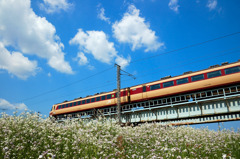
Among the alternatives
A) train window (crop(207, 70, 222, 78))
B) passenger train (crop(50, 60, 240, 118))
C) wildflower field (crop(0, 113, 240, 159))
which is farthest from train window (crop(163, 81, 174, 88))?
wildflower field (crop(0, 113, 240, 159))

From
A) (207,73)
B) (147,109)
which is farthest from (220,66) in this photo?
(147,109)

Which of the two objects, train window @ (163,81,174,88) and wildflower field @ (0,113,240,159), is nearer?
wildflower field @ (0,113,240,159)

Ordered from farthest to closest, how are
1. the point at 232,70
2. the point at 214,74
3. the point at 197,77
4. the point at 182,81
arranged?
the point at 182,81 → the point at 197,77 → the point at 214,74 → the point at 232,70

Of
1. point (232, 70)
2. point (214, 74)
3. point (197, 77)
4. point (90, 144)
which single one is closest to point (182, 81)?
point (197, 77)

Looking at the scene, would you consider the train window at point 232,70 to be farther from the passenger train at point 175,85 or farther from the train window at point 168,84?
the train window at point 168,84

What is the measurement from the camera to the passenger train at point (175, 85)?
14.8 metres

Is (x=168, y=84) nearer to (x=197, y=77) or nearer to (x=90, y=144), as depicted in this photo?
(x=197, y=77)

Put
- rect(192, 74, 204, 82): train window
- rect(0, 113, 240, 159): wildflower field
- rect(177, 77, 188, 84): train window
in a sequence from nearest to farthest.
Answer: rect(0, 113, 240, 159): wildflower field
rect(192, 74, 204, 82): train window
rect(177, 77, 188, 84): train window

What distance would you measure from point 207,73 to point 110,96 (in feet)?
46.7

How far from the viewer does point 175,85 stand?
58.9 feet

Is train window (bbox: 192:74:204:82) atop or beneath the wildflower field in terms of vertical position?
atop

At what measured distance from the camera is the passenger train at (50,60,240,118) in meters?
14.8

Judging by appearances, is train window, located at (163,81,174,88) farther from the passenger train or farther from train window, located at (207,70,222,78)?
train window, located at (207,70,222,78)

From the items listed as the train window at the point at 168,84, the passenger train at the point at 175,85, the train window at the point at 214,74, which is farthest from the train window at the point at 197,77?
the train window at the point at 168,84
